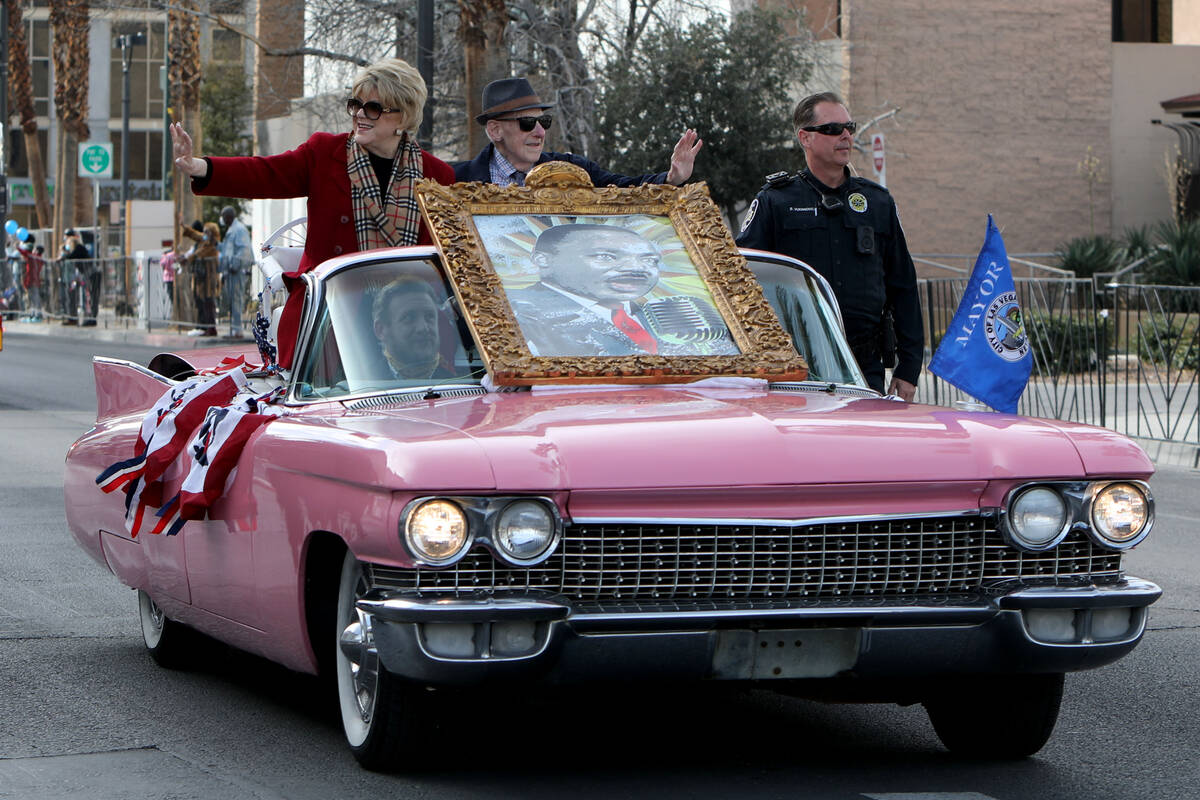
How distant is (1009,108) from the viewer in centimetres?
3772

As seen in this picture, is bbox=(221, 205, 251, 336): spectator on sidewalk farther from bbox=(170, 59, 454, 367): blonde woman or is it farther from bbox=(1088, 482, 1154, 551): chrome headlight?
bbox=(1088, 482, 1154, 551): chrome headlight

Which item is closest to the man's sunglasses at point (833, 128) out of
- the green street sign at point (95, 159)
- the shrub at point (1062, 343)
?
the shrub at point (1062, 343)

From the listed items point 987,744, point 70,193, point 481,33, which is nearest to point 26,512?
point 987,744

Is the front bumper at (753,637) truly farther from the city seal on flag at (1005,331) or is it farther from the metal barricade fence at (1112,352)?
the metal barricade fence at (1112,352)

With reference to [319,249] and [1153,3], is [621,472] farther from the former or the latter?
[1153,3]

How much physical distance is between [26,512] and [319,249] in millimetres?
5200

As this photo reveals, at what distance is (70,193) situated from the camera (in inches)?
1973

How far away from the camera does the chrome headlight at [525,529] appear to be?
4535 mm

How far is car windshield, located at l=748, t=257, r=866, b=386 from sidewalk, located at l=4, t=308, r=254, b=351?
23.9 metres

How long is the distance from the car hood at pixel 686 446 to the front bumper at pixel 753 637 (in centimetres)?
30

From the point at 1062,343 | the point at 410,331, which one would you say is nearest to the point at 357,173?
the point at 410,331

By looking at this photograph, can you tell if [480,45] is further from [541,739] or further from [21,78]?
[21,78]

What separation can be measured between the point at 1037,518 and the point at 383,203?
302 centimetres

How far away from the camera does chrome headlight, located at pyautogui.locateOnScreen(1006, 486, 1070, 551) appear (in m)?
4.85
